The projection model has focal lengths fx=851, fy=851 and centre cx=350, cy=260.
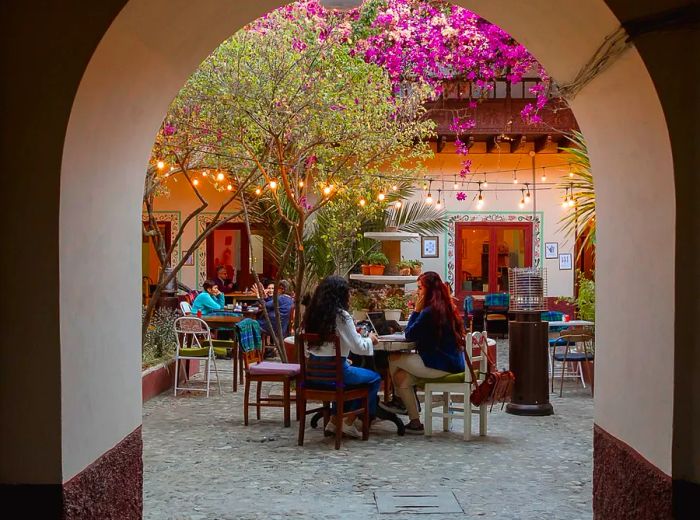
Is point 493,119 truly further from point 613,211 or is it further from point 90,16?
point 90,16

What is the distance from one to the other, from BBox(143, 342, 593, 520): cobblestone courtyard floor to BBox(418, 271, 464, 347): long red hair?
943 mm

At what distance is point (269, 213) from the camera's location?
15.5m

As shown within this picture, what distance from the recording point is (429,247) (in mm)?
17328

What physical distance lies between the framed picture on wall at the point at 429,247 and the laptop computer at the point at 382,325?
8599 millimetres

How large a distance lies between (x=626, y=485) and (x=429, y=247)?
45.3ft

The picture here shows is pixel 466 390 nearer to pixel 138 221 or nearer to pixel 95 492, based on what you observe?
pixel 138 221

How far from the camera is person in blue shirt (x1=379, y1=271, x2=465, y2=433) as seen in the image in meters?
7.15

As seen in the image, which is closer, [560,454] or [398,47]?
[560,454]

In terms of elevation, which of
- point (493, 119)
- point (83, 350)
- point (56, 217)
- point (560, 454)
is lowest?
point (560, 454)

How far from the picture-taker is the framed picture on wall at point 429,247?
17.3 m

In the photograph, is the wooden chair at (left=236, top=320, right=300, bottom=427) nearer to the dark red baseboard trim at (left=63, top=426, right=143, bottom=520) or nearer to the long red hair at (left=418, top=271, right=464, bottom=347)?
the long red hair at (left=418, top=271, right=464, bottom=347)

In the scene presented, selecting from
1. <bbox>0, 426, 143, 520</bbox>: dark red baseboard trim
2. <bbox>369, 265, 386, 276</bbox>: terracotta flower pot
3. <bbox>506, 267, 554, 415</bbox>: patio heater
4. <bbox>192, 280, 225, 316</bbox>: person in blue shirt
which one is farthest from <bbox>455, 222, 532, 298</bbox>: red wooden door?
<bbox>0, 426, 143, 520</bbox>: dark red baseboard trim

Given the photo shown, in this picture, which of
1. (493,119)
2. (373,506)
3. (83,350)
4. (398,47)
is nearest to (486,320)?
(493,119)

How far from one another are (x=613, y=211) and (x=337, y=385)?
128 inches
